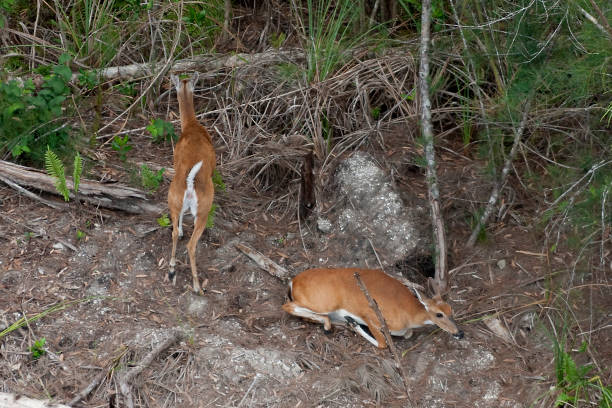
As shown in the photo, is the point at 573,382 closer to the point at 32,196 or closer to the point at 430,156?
the point at 430,156

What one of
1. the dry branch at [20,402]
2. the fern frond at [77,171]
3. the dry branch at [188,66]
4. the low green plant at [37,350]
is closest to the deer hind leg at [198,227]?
the fern frond at [77,171]

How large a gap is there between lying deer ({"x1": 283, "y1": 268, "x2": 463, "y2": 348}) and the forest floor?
0.43 feet

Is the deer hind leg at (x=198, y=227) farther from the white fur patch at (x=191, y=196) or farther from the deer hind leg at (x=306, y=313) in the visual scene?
the deer hind leg at (x=306, y=313)

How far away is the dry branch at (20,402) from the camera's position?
489cm

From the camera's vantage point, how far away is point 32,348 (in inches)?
218

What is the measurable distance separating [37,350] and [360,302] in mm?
2334

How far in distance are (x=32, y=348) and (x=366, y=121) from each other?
3554mm

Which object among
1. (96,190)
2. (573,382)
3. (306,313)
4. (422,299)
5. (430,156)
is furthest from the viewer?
(96,190)

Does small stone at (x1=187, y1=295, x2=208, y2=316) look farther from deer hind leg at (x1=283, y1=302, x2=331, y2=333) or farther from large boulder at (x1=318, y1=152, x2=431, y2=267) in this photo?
large boulder at (x1=318, y1=152, x2=431, y2=267)

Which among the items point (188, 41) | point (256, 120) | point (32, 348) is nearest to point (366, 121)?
point (256, 120)

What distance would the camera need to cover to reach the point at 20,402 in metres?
4.91

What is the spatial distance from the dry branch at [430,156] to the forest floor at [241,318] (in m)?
0.25

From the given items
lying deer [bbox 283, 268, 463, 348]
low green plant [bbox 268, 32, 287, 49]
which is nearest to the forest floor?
lying deer [bbox 283, 268, 463, 348]

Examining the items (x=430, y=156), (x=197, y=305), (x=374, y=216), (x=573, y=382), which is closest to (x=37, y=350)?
(x=197, y=305)
